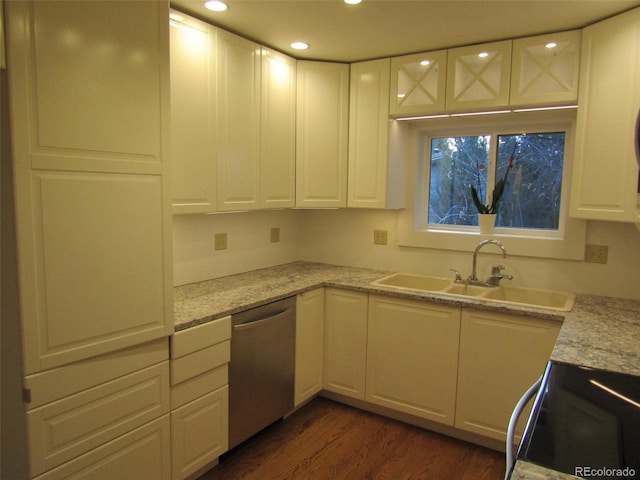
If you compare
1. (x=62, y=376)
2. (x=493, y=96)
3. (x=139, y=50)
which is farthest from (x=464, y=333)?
(x=139, y=50)

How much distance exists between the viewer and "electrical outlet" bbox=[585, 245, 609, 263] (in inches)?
100

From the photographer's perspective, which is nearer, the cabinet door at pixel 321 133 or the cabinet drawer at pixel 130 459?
the cabinet drawer at pixel 130 459

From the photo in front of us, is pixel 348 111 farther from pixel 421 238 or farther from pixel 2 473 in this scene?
pixel 2 473

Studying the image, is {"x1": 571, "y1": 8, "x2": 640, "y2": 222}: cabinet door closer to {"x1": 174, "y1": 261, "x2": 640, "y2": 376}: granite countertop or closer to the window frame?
the window frame

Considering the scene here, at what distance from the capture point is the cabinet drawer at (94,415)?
148 cm

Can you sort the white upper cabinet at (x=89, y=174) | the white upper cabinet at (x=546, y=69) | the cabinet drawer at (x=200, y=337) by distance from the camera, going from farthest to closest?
the white upper cabinet at (x=546, y=69) → the cabinet drawer at (x=200, y=337) → the white upper cabinet at (x=89, y=174)

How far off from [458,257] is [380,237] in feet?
1.88

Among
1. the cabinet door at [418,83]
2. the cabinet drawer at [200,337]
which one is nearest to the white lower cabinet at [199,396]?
the cabinet drawer at [200,337]

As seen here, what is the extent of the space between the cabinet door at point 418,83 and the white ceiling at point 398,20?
0.08 m

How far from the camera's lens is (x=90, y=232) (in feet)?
5.04

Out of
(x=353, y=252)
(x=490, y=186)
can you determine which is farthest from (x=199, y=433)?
(x=490, y=186)

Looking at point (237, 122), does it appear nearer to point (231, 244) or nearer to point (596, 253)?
point (231, 244)

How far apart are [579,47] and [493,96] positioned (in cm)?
46

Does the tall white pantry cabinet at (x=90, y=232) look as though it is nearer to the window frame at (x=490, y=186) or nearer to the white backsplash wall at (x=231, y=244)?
the white backsplash wall at (x=231, y=244)
